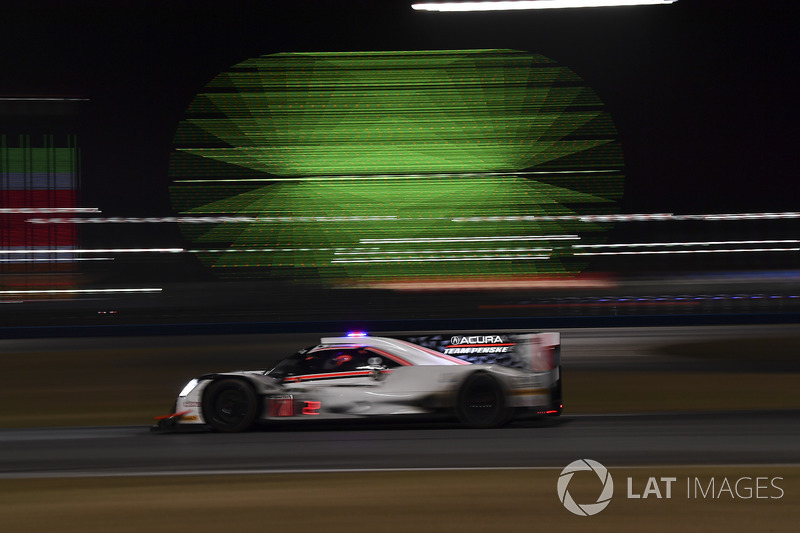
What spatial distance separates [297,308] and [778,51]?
17458 mm

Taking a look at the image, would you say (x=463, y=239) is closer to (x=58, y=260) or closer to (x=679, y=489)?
(x=58, y=260)

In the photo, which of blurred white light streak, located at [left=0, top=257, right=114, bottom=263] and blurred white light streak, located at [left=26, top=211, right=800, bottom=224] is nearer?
blurred white light streak, located at [left=0, top=257, right=114, bottom=263]

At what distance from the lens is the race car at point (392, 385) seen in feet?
24.9

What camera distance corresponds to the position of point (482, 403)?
768 cm

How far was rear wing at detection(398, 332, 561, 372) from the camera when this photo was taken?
766cm

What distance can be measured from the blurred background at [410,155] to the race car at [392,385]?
15.7 meters

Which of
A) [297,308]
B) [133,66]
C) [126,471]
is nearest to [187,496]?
[126,471]

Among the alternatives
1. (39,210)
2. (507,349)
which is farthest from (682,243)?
(507,349)

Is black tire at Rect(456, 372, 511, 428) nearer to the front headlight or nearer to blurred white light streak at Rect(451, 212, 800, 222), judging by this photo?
the front headlight

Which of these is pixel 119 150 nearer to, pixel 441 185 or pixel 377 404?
pixel 441 185

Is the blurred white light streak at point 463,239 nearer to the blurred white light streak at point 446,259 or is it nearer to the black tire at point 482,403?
the blurred white light streak at point 446,259

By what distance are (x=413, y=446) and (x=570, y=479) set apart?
Result: 167 centimetres

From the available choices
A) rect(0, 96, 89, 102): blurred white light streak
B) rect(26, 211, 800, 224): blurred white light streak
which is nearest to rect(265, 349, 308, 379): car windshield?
rect(26, 211, 800, 224): blurred white light streak

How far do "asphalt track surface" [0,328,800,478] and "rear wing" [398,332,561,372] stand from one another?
55cm
